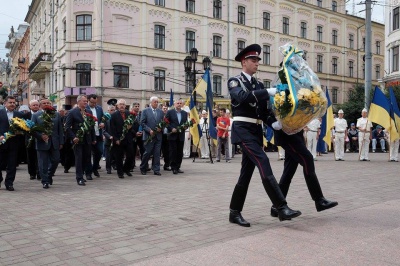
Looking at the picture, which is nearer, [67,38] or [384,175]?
[384,175]

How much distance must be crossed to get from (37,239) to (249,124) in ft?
9.36

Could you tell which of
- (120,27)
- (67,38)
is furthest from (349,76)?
(67,38)

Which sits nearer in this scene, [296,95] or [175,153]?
[296,95]

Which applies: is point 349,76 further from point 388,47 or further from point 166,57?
point 166,57

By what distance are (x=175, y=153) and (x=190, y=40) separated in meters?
28.2

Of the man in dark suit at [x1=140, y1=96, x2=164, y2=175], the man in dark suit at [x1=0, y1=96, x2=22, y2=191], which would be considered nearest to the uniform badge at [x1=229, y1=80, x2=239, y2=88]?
the man in dark suit at [x1=0, y1=96, x2=22, y2=191]

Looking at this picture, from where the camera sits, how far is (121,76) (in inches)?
1387

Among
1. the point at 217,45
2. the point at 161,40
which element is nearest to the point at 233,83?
the point at 161,40

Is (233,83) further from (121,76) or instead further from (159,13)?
(159,13)

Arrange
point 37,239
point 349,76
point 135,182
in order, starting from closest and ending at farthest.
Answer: point 37,239, point 135,182, point 349,76

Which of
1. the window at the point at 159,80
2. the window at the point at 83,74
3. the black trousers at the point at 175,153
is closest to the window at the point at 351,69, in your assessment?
the window at the point at 159,80

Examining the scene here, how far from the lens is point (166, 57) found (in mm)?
37469

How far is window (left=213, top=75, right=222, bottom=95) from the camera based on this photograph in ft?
134

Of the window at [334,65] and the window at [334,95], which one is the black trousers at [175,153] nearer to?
the window at [334,95]
